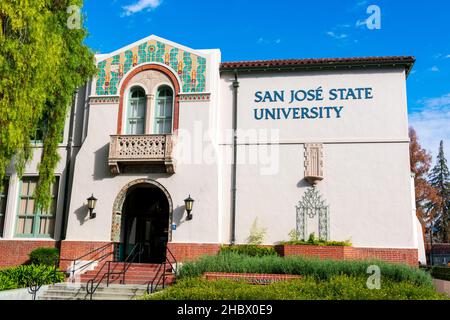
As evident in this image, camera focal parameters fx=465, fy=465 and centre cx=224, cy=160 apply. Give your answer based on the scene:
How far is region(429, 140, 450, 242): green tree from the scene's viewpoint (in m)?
47.8

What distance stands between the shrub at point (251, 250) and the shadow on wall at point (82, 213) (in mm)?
5148

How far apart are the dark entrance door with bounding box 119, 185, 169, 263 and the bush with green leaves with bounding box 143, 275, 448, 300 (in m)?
6.97

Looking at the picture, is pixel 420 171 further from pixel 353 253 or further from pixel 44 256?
pixel 44 256

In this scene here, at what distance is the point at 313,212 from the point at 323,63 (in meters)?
5.67

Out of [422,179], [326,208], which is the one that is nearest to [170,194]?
[326,208]

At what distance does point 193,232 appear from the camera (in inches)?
651

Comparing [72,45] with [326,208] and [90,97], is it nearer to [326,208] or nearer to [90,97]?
[90,97]

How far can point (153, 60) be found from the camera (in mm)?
18109

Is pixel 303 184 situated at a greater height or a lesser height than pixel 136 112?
lesser

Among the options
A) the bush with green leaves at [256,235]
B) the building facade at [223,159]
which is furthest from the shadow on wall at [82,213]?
the bush with green leaves at [256,235]

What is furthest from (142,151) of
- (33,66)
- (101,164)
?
(33,66)

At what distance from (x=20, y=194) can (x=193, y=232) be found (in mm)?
7248

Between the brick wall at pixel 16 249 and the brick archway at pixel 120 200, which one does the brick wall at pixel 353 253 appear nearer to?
the brick archway at pixel 120 200
